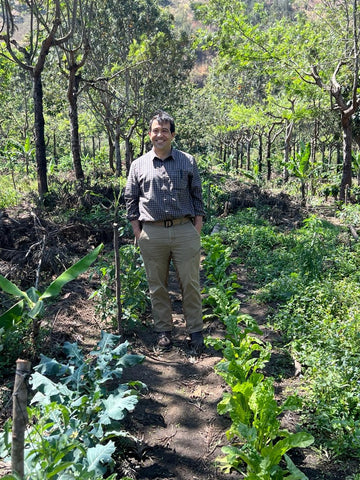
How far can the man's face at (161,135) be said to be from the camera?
11.8ft

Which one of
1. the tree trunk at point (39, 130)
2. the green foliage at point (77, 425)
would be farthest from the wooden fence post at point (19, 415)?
the tree trunk at point (39, 130)

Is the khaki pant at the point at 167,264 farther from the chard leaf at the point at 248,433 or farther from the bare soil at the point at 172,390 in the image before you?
the chard leaf at the point at 248,433

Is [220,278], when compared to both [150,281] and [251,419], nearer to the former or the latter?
[150,281]

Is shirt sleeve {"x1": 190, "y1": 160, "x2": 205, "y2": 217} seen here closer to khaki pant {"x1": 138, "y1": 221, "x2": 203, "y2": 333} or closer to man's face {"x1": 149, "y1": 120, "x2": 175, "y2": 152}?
khaki pant {"x1": 138, "y1": 221, "x2": 203, "y2": 333}

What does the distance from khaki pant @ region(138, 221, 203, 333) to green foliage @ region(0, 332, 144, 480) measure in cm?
104

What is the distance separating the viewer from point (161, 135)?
360 centimetres

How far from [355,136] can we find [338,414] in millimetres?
15151

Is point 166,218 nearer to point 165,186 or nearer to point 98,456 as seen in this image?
point 165,186

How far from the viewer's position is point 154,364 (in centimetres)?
368

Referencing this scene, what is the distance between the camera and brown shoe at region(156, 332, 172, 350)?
12.9ft

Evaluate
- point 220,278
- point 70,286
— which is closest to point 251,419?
point 220,278

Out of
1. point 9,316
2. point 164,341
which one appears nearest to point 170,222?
point 164,341

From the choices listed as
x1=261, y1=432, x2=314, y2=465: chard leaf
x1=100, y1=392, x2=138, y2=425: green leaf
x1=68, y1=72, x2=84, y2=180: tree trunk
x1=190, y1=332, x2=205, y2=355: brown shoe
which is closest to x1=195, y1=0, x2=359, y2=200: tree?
x1=68, y1=72, x2=84, y2=180: tree trunk

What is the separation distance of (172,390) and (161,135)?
7.07 ft
